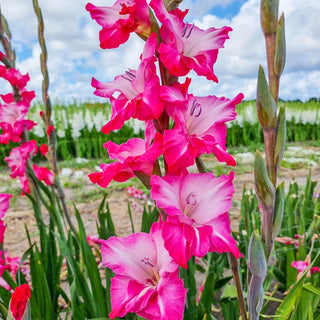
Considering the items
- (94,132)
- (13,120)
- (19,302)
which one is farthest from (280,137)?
(94,132)

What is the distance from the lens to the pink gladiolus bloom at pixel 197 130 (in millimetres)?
612

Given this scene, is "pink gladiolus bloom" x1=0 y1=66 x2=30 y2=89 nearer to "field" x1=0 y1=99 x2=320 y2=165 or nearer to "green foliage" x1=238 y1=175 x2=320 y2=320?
"green foliage" x1=238 y1=175 x2=320 y2=320

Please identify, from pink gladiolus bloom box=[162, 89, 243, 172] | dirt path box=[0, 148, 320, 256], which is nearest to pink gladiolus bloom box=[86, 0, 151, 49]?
pink gladiolus bloom box=[162, 89, 243, 172]

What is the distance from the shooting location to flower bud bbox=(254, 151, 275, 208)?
66cm

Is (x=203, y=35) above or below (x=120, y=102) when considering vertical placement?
above

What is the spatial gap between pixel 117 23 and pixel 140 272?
0.45m

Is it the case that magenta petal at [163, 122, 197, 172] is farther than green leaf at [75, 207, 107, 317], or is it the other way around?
green leaf at [75, 207, 107, 317]

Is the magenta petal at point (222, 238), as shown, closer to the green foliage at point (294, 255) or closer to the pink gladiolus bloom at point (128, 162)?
the pink gladiolus bloom at point (128, 162)

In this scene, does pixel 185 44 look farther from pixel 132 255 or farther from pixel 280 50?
pixel 132 255

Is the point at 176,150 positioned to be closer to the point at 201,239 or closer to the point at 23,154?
the point at 201,239

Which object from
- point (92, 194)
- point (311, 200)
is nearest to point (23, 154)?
point (311, 200)

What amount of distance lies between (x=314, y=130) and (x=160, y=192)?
1098 cm

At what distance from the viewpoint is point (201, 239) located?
23.5 inches

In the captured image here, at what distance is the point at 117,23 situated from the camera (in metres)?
0.70
